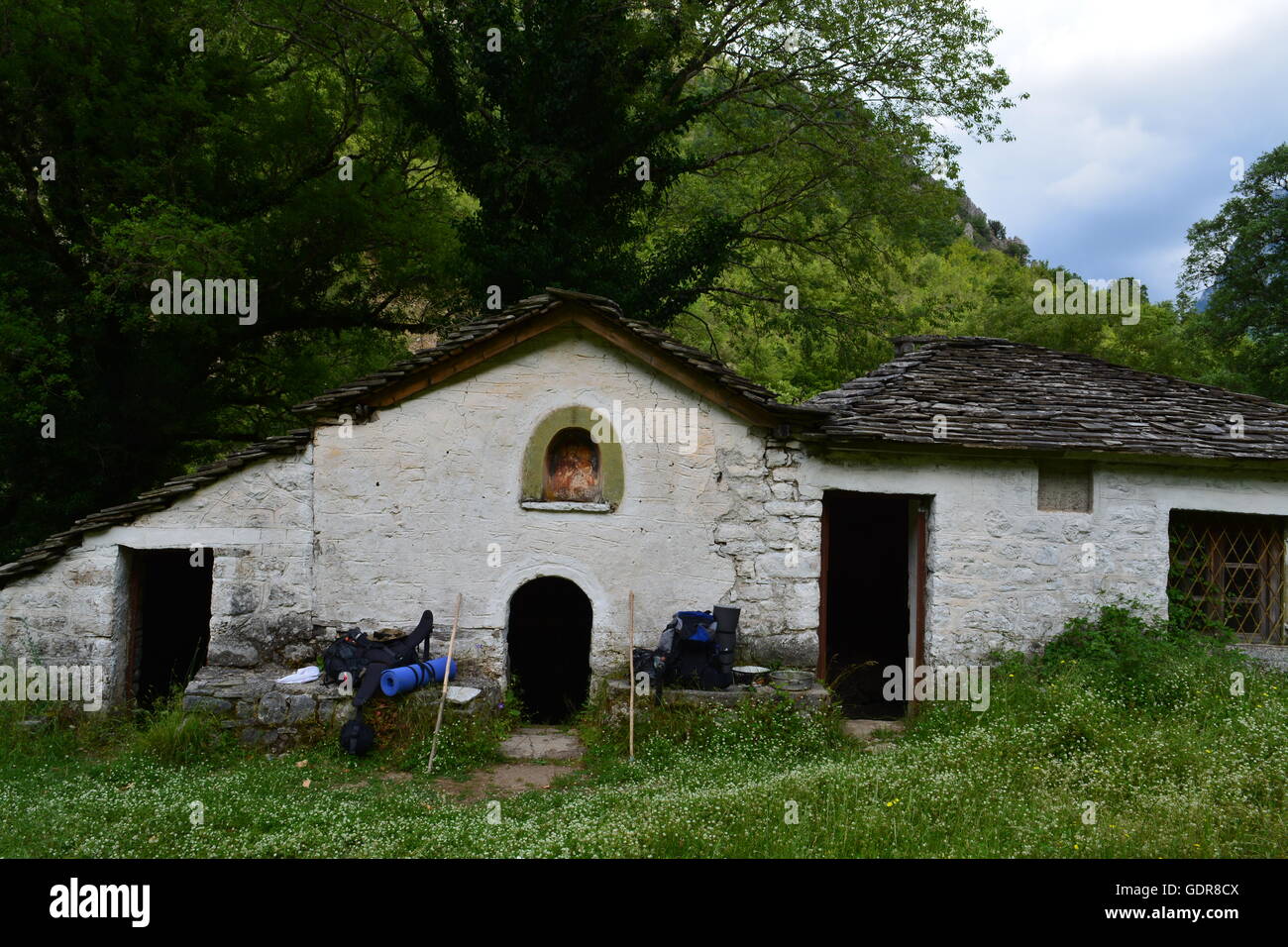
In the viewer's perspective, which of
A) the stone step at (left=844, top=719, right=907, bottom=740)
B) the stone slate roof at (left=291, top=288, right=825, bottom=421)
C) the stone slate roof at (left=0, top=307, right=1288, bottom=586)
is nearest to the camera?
the stone step at (left=844, top=719, right=907, bottom=740)

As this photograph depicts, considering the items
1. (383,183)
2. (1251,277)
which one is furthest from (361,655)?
(1251,277)

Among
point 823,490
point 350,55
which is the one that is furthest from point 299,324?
point 823,490

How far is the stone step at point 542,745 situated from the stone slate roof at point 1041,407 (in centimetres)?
389

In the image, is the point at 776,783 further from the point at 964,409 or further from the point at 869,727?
the point at 964,409

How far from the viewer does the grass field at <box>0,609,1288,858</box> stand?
15.8 ft

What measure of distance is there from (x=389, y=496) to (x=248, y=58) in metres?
10.3

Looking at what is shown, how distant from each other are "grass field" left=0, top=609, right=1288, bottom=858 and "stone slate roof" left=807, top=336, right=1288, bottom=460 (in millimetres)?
1945

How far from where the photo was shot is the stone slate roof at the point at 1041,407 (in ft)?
26.5

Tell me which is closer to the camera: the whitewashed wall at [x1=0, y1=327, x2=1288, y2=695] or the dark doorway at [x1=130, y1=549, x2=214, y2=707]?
the whitewashed wall at [x1=0, y1=327, x2=1288, y2=695]

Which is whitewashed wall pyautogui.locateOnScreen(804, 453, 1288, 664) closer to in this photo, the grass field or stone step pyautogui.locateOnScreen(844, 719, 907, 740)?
the grass field

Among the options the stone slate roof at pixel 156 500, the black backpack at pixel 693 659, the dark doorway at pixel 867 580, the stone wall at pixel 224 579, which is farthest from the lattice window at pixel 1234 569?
the stone slate roof at pixel 156 500

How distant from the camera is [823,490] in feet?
26.7

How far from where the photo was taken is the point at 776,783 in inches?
224

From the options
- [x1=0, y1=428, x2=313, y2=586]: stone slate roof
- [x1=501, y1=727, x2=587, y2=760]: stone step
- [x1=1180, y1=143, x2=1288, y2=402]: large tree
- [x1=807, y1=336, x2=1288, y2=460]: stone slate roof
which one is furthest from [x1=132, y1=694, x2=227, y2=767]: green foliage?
[x1=1180, y1=143, x2=1288, y2=402]: large tree
